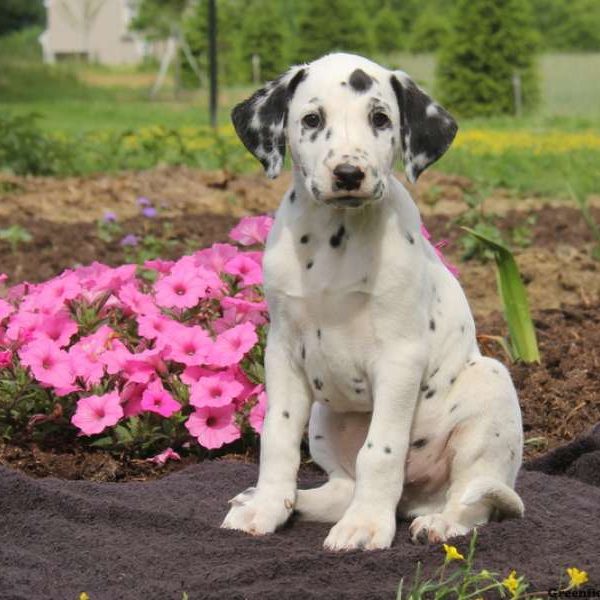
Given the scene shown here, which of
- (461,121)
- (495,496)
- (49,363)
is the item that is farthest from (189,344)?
(461,121)

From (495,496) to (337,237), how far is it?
0.78 meters

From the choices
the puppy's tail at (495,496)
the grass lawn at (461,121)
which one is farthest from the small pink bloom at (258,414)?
the grass lawn at (461,121)

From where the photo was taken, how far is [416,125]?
347 centimetres

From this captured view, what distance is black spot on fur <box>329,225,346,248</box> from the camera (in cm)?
346

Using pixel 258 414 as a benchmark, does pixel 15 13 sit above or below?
above

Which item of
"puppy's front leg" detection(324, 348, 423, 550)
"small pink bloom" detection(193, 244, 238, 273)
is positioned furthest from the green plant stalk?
"puppy's front leg" detection(324, 348, 423, 550)

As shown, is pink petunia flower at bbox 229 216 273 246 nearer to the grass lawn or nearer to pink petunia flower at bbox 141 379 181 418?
pink petunia flower at bbox 141 379 181 418

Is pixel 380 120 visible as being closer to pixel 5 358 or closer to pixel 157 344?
pixel 157 344

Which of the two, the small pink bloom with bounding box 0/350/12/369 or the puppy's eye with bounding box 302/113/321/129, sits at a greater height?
the puppy's eye with bounding box 302/113/321/129

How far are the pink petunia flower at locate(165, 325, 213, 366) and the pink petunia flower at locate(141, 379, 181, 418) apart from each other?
129 mm

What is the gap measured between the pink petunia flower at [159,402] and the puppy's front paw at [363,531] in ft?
3.70

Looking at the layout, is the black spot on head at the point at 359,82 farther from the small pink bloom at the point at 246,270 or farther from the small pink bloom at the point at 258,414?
the small pink bloom at the point at 246,270

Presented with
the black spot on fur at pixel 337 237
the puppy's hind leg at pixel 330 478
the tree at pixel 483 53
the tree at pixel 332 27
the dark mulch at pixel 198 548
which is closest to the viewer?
the dark mulch at pixel 198 548

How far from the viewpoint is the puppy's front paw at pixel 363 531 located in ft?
10.9
